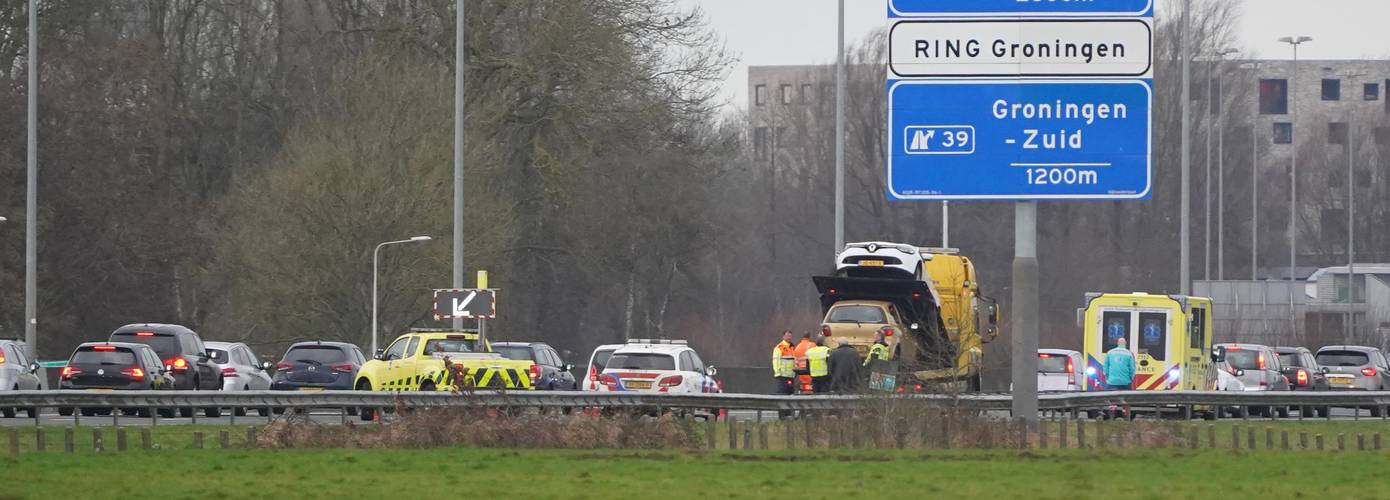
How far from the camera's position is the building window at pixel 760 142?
A: 98375mm

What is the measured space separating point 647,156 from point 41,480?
50440 millimetres

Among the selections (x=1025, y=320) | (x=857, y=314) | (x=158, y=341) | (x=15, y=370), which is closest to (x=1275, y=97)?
(x=857, y=314)

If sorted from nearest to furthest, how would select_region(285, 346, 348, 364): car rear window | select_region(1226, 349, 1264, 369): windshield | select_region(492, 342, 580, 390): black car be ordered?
select_region(285, 346, 348, 364): car rear window
select_region(492, 342, 580, 390): black car
select_region(1226, 349, 1264, 369): windshield

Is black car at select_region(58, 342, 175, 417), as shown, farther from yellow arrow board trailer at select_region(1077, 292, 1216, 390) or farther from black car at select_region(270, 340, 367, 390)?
yellow arrow board trailer at select_region(1077, 292, 1216, 390)

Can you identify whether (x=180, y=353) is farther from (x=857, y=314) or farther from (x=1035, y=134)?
(x=1035, y=134)

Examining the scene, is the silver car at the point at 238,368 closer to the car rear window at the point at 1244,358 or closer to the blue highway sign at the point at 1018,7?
the car rear window at the point at 1244,358

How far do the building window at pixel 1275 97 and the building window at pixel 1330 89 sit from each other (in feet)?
5.96

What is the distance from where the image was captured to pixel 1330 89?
11394 cm

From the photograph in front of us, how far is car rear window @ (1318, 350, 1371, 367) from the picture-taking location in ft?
168

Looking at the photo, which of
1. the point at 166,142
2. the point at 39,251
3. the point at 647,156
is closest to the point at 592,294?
the point at 647,156

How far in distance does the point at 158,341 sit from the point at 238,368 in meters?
2.62

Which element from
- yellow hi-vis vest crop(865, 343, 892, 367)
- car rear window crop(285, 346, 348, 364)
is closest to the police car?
yellow hi-vis vest crop(865, 343, 892, 367)

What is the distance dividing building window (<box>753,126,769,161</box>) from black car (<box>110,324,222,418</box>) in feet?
186

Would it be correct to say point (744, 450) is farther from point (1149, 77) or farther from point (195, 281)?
point (195, 281)
